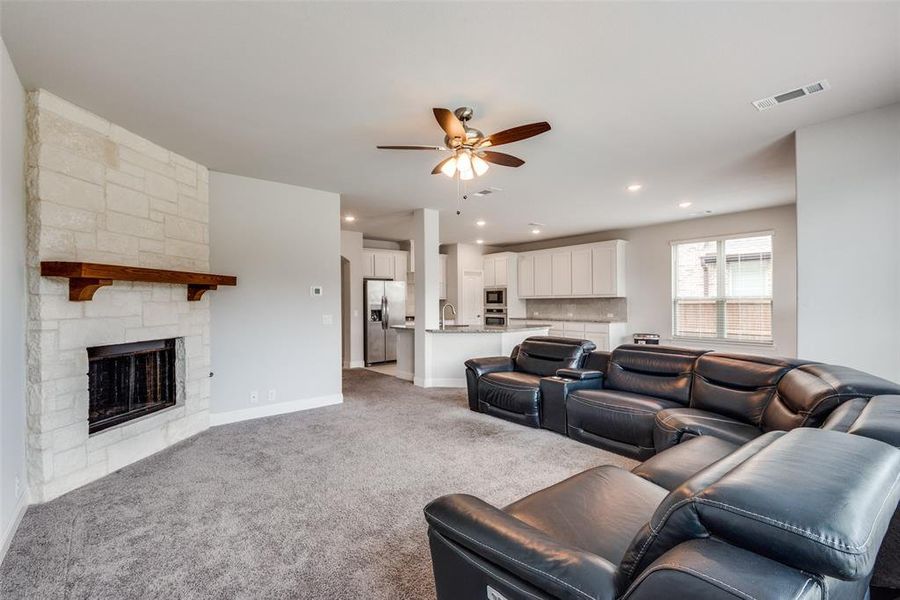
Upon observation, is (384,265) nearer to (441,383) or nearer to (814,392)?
(441,383)

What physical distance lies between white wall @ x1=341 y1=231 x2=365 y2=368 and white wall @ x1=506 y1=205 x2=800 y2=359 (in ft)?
14.8

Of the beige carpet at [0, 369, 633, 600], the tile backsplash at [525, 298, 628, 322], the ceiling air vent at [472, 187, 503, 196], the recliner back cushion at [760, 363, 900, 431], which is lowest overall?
the beige carpet at [0, 369, 633, 600]

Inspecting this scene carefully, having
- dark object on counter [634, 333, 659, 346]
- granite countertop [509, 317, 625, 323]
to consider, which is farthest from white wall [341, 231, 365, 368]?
dark object on counter [634, 333, 659, 346]

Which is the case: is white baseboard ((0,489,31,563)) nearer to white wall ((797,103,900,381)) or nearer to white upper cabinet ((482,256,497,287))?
white wall ((797,103,900,381))

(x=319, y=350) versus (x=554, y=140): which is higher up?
(x=554, y=140)

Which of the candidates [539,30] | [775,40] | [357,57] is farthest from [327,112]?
[775,40]

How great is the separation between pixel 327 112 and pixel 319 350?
2.96m

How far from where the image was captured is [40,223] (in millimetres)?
2668

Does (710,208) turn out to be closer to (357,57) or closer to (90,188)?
(357,57)

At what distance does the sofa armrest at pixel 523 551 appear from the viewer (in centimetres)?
97

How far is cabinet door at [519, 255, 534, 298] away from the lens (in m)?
9.05

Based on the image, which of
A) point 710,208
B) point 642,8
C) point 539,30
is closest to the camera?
point 642,8

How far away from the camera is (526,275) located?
30.0 feet

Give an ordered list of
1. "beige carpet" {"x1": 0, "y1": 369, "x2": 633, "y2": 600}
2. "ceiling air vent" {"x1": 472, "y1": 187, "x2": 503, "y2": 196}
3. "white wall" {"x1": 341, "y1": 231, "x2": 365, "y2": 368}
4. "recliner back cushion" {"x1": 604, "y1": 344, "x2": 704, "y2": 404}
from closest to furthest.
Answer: "beige carpet" {"x1": 0, "y1": 369, "x2": 633, "y2": 600}
"recliner back cushion" {"x1": 604, "y1": 344, "x2": 704, "y2": 404}
"ceiling air vent" {"x1": 472, "y1": 187, "x2": 503, "y2": 196}
"white wall" {"x1": 341, "y1": 231, "x2": 365, "y2": 368}
